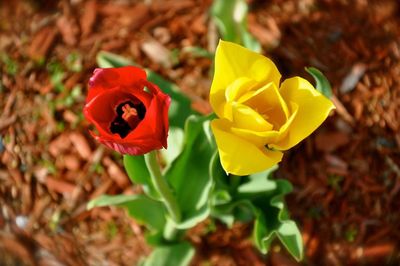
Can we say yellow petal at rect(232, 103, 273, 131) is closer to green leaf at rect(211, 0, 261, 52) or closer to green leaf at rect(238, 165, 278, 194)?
green leaf at rect(238, 165, 278, 194)

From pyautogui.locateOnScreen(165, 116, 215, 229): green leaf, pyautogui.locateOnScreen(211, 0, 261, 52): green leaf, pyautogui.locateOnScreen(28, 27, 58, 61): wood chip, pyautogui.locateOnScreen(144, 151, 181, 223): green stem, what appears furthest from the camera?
pyautogui.locateOnScreen(28, 27, 58, 61): wood chip

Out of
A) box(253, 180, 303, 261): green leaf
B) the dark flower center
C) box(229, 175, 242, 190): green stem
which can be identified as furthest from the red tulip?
box(229, 175, 242, 190): green stem

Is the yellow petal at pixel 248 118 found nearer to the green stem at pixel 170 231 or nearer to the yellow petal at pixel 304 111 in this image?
the yellow petal at pixel 304 111

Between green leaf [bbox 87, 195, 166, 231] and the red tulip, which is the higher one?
the red tulip

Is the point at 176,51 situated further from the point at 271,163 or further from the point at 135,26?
the point at 271,163

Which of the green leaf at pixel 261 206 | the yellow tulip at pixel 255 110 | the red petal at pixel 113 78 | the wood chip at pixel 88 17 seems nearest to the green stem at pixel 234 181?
the green leaf at pixel 261 206

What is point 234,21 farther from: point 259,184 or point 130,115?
point 130,115

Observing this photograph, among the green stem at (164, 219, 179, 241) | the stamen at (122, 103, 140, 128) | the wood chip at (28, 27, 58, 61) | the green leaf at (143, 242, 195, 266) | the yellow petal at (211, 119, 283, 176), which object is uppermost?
the stamen at (122, 103, 140, 128)

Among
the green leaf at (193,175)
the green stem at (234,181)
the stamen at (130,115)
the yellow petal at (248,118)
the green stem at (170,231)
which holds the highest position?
the stamen at (130,115)
